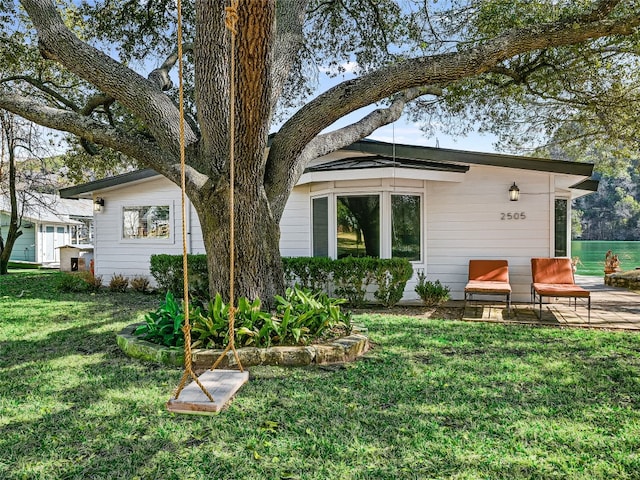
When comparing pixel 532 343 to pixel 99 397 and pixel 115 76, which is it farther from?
pixel 115 76

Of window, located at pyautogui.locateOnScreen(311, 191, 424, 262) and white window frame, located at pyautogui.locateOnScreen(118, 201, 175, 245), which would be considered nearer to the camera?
window, located at pyautogui.locateOnScreen(311, 191, 424, 262)

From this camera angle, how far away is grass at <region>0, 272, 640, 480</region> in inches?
95.6

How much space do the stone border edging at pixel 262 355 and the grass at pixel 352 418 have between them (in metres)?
0.15

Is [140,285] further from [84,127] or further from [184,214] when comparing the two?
[184,214]

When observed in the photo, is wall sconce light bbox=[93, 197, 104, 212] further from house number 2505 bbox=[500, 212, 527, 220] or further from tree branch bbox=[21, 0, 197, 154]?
house number 2505 bbox=[500, 212, 527, 220]

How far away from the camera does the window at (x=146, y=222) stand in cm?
1148

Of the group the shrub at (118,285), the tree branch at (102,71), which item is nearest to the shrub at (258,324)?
the tree branch at (102,71)

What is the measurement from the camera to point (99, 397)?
3459 millimetres

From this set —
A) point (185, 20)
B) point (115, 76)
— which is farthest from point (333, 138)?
point (185, 20)

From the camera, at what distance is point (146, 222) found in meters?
11.7

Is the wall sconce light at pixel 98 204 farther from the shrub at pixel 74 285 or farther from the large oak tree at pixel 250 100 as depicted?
the large oak tree at pixel 250 100

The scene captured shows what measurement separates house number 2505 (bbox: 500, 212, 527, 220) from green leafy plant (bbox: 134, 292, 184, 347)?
21.7 feet

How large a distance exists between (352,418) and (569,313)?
617 centimetres

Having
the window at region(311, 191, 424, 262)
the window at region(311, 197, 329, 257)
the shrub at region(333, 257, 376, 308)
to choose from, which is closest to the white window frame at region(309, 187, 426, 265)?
the window at region(311, 191, 424, 262)
